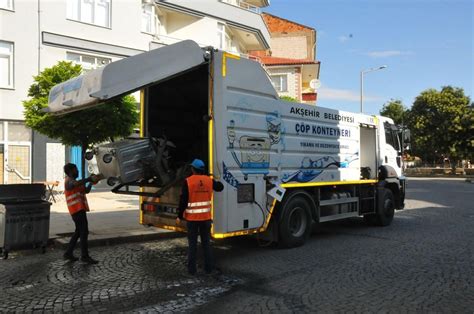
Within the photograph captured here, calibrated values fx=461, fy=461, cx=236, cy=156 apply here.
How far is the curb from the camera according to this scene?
848 centimetres

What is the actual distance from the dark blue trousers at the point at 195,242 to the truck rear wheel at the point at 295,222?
6.20 ft

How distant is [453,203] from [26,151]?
16244 mm

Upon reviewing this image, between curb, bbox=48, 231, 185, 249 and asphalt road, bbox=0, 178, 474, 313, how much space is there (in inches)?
9.3

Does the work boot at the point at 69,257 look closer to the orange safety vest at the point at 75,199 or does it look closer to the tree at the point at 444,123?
the orange safety vest at the point at 75,199

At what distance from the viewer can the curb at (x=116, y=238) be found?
8477mm

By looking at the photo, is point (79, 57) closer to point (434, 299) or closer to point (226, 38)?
point (226, 38)

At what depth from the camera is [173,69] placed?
6.68 metres

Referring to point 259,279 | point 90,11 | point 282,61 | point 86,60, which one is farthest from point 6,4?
point 282,61

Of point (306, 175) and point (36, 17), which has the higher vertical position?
point (36, 17)

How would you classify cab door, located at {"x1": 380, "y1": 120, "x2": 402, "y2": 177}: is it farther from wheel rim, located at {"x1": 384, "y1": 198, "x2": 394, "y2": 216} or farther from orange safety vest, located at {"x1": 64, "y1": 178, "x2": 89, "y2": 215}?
orange safety vest, located at {"x1": 64, "y1": 178, "x2": 89, "y2": 215}

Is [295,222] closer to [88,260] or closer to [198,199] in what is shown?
[198,199]

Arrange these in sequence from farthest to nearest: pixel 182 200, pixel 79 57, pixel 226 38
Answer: pixel 226 38, pixel 79 57, pixel 182 200

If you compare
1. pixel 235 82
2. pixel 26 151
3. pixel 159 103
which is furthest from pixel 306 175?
pixel 26 151

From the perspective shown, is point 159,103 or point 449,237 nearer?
point 159,103
